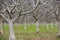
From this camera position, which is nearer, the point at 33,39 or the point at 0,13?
the point at 0,13

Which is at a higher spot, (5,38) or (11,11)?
(11,11)

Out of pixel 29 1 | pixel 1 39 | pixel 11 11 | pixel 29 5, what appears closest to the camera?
pixel 11 11

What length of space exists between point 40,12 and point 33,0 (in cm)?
202

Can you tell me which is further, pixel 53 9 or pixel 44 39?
pixel 53 9

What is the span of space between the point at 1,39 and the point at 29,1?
1241cm

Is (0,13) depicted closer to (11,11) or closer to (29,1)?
(11,11)

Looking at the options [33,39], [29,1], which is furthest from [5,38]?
[29,1]

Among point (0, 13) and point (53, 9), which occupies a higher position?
point (0, 13)

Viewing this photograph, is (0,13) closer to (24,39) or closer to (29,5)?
(24,39)

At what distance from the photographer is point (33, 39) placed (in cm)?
2297

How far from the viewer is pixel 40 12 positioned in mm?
32781

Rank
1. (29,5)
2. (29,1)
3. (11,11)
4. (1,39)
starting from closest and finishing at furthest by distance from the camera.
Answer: (11,11) < (1,39) < (29,5) < (29,1)

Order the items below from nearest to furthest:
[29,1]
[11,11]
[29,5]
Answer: [11,11], [29,5], [29,1]

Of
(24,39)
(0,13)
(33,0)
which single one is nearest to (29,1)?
(33,0)
